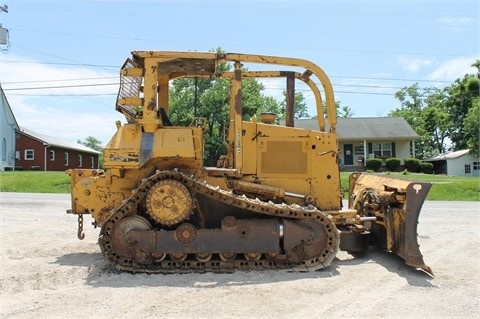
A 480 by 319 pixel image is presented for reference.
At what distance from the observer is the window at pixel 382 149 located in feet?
147

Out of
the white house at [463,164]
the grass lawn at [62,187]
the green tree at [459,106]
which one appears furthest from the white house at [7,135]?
the green tree at [459,106]

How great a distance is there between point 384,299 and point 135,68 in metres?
4.95

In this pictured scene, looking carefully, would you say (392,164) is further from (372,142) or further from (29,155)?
(29,155)

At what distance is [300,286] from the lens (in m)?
6.00

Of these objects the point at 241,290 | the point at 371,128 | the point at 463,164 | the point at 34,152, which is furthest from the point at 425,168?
the point at 241,290

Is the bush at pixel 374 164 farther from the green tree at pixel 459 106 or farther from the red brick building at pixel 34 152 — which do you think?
the red brick building at pixel 34 152

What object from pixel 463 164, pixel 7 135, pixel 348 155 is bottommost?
pixel 463 164

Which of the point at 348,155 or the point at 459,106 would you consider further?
the point at 459,106

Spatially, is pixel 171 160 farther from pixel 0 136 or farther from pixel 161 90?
pixel 0 136

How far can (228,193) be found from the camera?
682cm

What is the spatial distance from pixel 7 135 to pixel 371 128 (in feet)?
111

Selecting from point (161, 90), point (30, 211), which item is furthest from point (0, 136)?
point (161, 90)

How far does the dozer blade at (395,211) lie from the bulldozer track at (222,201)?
1.06 meters

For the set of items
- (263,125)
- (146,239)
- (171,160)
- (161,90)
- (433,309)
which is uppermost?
(161,90)
